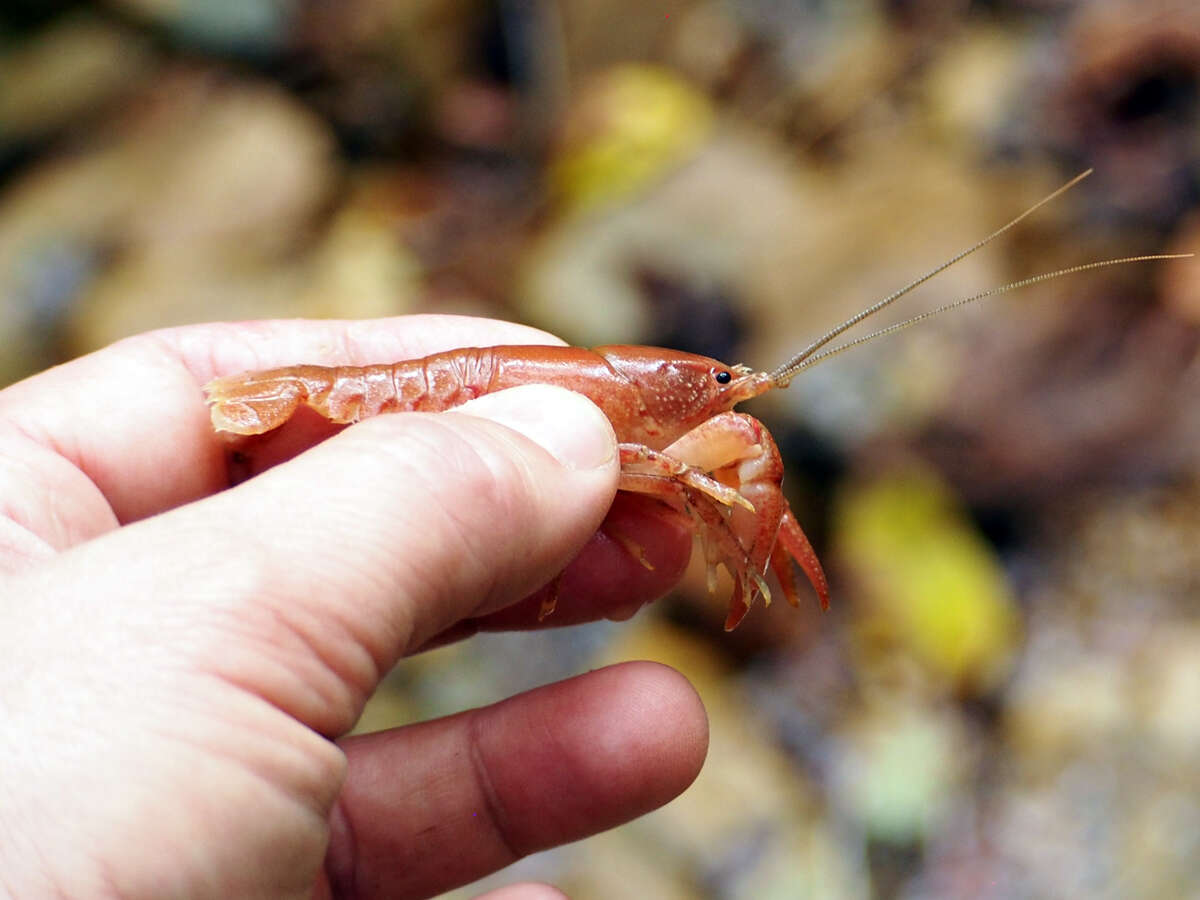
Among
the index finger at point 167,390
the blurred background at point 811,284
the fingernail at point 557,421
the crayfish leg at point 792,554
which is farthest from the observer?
the blurred background at point 811,284

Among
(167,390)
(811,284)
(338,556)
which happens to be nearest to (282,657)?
(338,556)

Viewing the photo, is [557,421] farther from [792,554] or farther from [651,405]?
[792,554]

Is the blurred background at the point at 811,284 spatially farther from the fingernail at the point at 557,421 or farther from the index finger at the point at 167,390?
the fingernail at the point at 557,421

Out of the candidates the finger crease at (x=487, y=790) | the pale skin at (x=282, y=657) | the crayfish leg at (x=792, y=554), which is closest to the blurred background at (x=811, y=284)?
the finger crease at (x=487, y=790)

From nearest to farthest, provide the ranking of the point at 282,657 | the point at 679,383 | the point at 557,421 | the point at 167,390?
the point at 282,657
the point at 557,421
the point at 167,390
the point at 679,383

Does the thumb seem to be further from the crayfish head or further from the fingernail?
the crayfish head

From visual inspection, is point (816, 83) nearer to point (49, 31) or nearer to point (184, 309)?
point (184, 309)

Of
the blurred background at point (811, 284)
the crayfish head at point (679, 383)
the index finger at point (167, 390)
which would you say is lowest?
the blurred background at point (811, 284)

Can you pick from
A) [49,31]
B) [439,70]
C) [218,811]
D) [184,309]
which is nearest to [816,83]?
[439,70]
